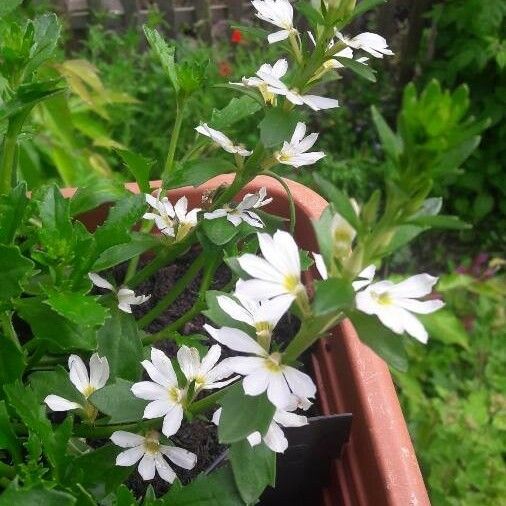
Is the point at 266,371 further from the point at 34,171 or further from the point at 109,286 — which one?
the point at 34,171

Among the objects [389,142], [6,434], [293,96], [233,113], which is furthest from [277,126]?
[6,434]

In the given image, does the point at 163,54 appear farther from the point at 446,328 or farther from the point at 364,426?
the point at 446,328

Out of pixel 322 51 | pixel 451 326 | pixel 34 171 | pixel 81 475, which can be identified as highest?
pixel 322 51

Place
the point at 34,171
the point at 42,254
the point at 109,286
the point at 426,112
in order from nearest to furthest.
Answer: the point at 426,112 < the point at 42,254 < the point at 109,286 < the point at 34,171

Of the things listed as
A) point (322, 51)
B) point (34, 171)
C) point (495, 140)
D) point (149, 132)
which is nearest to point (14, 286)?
point (322, 51)

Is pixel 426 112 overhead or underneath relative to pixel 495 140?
overhead

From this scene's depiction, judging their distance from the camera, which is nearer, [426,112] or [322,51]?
[426,112]

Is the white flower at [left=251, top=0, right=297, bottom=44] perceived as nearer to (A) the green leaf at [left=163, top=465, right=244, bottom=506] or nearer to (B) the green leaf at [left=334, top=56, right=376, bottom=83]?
(B) the green leaf at [left=334, top=56, right=376, bottom=83]

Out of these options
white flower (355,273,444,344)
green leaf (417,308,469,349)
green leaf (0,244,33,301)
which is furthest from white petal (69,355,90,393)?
green leaf (417,308,469,349)
